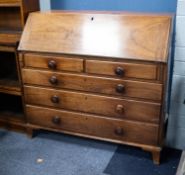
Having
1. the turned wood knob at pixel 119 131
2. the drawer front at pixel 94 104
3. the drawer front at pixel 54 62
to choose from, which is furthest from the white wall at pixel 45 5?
the turned wood knob at pixel 119 131

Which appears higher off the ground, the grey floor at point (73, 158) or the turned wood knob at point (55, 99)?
the turned wood knob at point (55, 99)

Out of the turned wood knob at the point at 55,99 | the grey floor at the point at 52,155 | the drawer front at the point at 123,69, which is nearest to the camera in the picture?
the drawer front at the point at 123,69

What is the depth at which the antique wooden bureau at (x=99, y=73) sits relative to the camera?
1.75m

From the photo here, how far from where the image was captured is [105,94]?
1.89 meters

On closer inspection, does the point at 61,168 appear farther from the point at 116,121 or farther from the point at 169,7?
the point at 169,7

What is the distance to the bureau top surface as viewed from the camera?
68.2 inches

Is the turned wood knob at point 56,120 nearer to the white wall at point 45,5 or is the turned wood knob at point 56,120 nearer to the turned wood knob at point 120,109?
the turned wood knob at point 120,109

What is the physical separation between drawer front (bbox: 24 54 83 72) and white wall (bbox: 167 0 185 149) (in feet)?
2.22

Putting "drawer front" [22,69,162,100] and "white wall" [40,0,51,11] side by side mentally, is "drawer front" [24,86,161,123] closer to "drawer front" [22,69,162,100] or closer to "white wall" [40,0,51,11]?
"drawer front" [22,69,162,100]

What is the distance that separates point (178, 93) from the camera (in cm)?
197

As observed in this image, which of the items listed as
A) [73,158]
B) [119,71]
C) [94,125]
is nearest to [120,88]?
[119,71]

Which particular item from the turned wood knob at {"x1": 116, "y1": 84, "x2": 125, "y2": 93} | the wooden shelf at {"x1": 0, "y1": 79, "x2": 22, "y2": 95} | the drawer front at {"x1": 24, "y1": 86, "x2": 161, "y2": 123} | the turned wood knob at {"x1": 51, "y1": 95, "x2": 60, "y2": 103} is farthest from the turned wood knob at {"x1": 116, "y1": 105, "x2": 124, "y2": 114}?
the wooden shelf at {"x1": 0, "y1": 79, "x2": 22, "y2": 95}

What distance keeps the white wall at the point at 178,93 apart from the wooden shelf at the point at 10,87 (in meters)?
1.22

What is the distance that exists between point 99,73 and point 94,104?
0.24m
